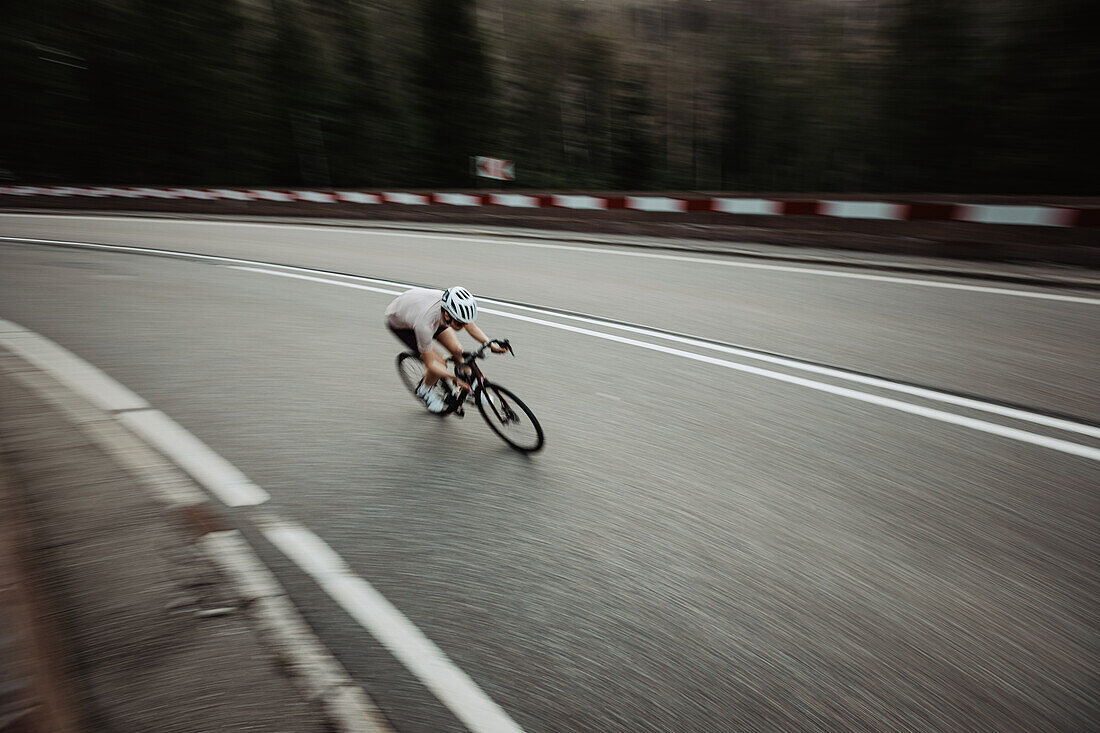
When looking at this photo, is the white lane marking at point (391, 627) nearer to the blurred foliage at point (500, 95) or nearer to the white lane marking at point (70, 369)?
the white lane marking at point (70, 369)

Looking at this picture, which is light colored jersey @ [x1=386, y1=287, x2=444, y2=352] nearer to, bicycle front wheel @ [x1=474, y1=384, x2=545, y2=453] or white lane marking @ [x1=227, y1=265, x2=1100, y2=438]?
bicycle front wheel @ [x1=474, y1=384, x2=545, y2=453]

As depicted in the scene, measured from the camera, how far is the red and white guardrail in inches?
400

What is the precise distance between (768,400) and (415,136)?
146 feet

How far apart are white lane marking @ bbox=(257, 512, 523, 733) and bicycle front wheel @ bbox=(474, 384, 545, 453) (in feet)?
5.16

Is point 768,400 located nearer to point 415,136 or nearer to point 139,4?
point 415,136

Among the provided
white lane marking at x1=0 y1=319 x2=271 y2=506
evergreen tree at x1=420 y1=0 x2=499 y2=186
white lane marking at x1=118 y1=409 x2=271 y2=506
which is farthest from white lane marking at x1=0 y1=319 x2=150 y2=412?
evergreen tree at x1=420 y1=0 x2=499 y2=186

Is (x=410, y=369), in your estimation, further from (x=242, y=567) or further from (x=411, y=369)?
(x=242, y=567)

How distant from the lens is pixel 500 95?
45531 millimetres

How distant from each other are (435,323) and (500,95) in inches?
1748

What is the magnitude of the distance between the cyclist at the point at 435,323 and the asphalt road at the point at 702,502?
42 centimetres

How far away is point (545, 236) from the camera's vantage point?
50.3 feet

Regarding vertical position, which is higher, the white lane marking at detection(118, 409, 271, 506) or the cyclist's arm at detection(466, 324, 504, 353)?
the cyclist's arm at detection(466, 324, 504, 353)

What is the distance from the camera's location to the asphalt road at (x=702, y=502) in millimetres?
2621

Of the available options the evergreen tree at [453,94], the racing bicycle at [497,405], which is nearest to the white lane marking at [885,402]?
the racing bicycle at [497,405]
